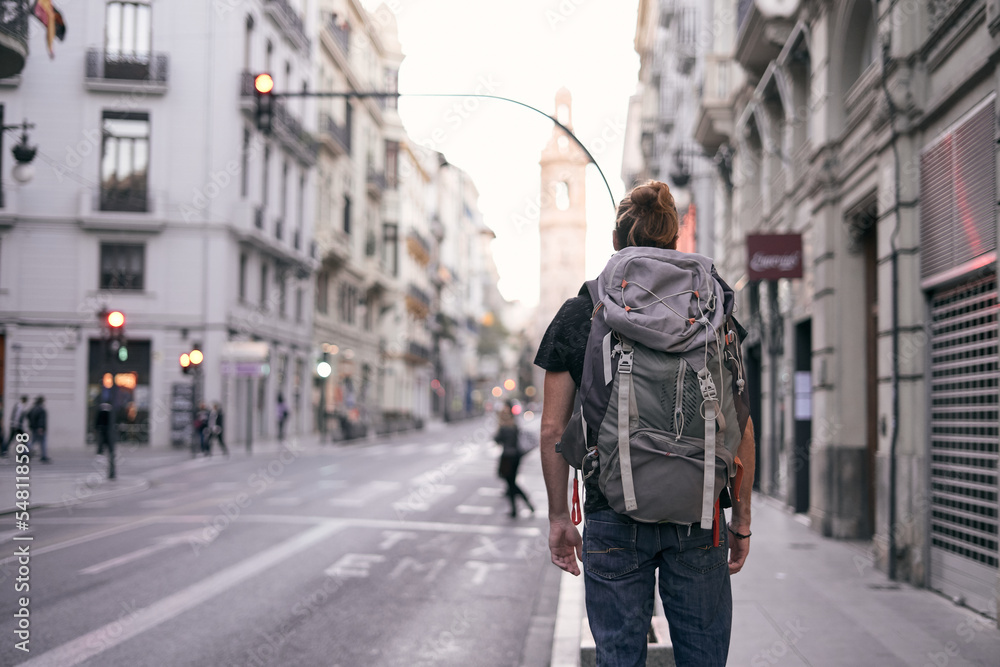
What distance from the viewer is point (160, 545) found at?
10250 millimetres

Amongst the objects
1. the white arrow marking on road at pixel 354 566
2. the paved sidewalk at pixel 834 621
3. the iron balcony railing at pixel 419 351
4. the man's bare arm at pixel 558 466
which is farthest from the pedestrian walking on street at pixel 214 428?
the iron balcony railing at pixel 419 351

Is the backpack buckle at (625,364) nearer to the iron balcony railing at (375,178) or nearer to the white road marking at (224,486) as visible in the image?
the white road marking at (224,486)

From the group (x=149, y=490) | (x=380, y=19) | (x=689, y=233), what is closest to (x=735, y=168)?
(x=689, y=233)

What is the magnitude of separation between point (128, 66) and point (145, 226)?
16.0 ft

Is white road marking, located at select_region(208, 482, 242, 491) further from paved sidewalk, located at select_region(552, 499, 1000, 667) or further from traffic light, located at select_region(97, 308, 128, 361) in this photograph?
paved sidewalk, located at select_region(552, 499, 1000, 667)

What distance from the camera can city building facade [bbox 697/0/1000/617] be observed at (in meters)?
7.34

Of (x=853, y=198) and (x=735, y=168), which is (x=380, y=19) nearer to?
(x=735, y=168)

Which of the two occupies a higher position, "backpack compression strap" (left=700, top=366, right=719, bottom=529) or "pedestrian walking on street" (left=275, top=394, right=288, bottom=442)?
"backpack compression strap" (left=700, top=366, right=719, bottom=529)

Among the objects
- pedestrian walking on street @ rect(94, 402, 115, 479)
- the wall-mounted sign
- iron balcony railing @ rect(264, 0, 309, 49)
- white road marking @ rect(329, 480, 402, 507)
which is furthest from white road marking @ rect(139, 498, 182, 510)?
iron balcony railing @ rect(264, 0, 309, 49)

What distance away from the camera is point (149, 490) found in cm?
1728

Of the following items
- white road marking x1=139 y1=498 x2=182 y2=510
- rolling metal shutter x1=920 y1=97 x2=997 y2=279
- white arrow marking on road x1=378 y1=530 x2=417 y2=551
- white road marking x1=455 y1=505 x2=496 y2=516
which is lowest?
white road marking x1=455 y1=505 x2=496 y2=516

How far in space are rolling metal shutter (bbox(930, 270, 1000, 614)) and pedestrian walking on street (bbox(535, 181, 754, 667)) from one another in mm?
5050

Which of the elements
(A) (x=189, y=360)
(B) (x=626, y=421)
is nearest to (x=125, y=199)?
(A) (x=189, y=360)

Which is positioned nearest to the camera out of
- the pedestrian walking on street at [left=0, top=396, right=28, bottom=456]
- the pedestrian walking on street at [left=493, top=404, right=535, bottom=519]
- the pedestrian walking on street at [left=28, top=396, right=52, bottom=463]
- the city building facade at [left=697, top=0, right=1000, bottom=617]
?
the city building facade at [left=697, top=0, right=1000, bottom=617]
